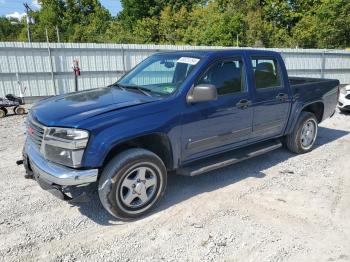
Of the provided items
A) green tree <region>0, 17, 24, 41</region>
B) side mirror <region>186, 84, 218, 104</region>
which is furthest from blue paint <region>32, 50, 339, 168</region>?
green tree <region>0, 17, 24, 41</region>

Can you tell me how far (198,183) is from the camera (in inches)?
187

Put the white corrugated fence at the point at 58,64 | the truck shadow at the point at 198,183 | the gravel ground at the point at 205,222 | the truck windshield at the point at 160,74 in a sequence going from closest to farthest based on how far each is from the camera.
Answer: the gravel ground at the point at 205,222 < the truck shadow at the point at 198,183 < the truck windshield at the point at 160,74 < the white corrugated fence at the point at 58,64

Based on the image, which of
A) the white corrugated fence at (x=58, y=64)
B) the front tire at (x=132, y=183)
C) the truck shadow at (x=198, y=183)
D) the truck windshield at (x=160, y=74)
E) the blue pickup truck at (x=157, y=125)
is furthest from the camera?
the white corrugated fence at (x=58, y=64)

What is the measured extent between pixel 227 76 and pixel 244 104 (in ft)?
1.52

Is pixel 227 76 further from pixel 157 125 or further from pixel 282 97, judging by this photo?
pixel 157 125

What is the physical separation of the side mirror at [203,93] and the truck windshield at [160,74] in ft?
0.89

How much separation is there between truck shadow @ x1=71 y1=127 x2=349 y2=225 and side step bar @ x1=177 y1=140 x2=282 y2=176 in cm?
37

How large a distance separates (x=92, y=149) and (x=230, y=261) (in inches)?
68.0

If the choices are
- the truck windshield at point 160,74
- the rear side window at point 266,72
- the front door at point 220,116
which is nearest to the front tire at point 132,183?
the front door at point 220,116

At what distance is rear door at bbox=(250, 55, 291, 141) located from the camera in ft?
15.8

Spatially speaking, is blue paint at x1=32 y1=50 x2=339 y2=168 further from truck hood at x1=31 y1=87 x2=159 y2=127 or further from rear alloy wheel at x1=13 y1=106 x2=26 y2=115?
rear alloy wheel at x1=13 y1=106 x2=26 y2=115

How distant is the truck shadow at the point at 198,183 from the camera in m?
3.88

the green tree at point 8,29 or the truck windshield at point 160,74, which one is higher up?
the green tree at point 8,29

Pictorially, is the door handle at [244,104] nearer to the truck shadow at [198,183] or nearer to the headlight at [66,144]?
the truck shadow at [198,183]
